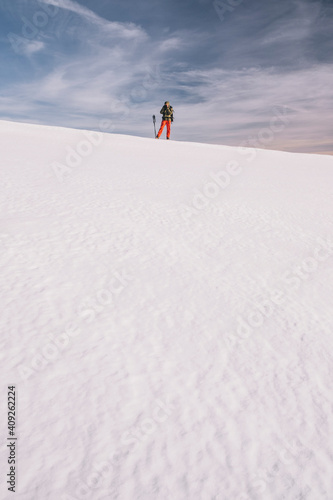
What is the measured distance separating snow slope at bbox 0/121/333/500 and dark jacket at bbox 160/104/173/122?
26.6 ft

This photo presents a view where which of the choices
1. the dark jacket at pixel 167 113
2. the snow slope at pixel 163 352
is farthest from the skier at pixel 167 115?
the snow slope at pixel 163 352

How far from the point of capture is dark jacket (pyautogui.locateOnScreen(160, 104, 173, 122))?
388 inches

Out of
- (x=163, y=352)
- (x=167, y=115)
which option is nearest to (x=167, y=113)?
(x=167, y=115)

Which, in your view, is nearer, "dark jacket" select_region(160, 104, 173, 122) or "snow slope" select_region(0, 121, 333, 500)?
"snow slope" select_region(0, 121, 333, 500)

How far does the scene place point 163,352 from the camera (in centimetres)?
125

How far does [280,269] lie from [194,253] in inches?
22.0

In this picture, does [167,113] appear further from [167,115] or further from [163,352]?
[163,352]

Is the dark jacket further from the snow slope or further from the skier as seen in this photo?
the snow slope

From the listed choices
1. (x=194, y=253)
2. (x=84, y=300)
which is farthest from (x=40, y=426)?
(x=194, y=253)

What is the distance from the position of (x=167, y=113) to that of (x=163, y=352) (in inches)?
388

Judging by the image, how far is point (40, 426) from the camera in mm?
930

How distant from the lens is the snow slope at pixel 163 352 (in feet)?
2.82

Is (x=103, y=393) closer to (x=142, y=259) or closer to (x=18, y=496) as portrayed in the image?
(x=18, y=496)

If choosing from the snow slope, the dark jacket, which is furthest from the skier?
the snow slope
